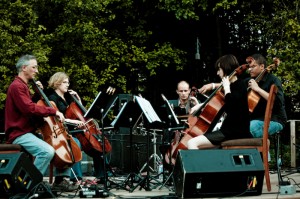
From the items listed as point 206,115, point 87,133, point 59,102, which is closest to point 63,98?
point 59,102

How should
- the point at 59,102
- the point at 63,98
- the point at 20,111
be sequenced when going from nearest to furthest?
the point at 20,111, the point at 59,102, the point at 63,98

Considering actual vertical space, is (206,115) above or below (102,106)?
below

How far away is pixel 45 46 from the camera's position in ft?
48.2

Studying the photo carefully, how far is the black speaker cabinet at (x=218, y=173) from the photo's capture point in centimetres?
525

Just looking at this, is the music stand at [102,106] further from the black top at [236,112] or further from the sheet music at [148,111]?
the black top at [236,112]

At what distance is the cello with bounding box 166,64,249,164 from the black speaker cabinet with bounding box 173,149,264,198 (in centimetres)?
73

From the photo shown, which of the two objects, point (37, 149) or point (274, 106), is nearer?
point (37, 149)

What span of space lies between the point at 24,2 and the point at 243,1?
6.33 metres

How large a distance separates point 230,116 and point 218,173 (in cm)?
91

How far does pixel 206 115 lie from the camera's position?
6.21 metres

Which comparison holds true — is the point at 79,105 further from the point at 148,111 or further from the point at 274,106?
the point at 274,106

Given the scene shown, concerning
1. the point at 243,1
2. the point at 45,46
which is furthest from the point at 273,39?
the point at 45,46

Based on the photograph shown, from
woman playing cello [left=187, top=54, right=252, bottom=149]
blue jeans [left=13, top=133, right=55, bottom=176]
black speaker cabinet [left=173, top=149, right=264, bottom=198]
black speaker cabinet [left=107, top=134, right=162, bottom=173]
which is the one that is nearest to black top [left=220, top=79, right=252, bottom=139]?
woman playing cello [left=187, top=54, right=252, bottom=149]

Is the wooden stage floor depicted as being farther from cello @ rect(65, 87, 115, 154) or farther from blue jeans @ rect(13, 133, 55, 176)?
cello @ rect(65, 87, 115, 154)
